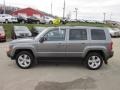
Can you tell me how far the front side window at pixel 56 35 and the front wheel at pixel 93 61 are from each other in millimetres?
1273

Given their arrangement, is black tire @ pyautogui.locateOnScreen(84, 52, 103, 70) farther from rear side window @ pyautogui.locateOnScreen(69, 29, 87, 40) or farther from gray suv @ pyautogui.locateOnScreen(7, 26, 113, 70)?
rear side window @ pyautogui.locateOnScreen(69, 29, 87, 40)

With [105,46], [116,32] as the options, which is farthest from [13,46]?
[116,32]

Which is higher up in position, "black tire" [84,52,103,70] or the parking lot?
"black tire" [84,52,103,70]

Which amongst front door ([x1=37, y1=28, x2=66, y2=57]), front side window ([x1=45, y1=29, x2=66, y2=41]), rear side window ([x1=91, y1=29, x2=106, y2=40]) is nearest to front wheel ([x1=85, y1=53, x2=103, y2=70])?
rear side window ([x1=91, y1=29, x2=106, y2=40])

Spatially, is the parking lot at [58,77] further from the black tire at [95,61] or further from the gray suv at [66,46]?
the gray suv at [66,46]

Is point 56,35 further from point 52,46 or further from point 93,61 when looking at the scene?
point 93,61

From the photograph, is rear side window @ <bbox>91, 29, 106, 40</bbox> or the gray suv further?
rear side window @ <bbox>91, 29, 106, 40</bbox>

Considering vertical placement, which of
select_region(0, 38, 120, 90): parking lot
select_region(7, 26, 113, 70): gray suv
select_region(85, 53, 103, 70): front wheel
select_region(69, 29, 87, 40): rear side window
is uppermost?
select_region(69, 29, 87, 40): rear side window

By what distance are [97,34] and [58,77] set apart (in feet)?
9.09

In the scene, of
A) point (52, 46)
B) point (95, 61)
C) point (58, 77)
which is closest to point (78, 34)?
point (52, 46)

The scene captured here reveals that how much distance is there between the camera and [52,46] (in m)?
10.4

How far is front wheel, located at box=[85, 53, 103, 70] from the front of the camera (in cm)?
1059

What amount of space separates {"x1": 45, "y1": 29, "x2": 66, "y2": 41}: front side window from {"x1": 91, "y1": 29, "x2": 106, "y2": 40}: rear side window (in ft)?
3.85

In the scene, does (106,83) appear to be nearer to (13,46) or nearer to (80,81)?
(80,81)
